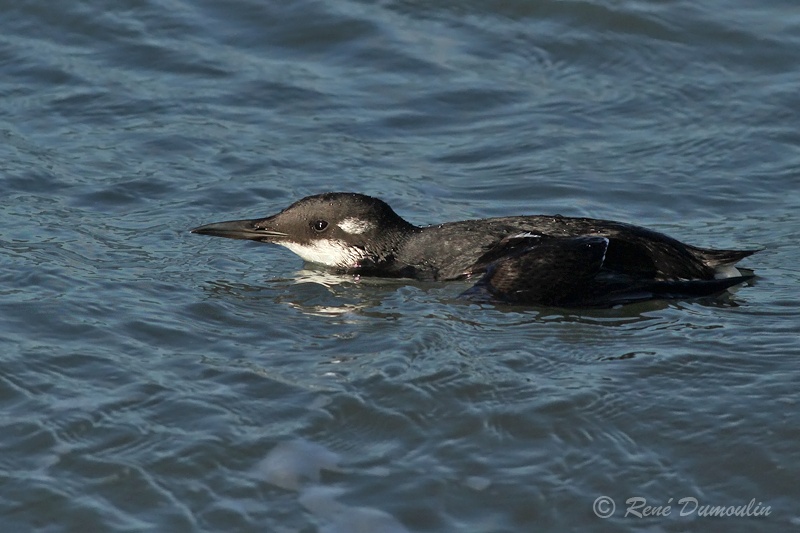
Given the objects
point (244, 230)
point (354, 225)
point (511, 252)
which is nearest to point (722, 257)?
point (511, 252)

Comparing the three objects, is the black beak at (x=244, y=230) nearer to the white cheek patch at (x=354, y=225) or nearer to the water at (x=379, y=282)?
the water at (x=379, y=282)

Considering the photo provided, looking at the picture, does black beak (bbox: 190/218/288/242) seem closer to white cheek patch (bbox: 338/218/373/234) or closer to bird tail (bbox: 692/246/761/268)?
white cheek patch (bbox: 338/218/373/234)

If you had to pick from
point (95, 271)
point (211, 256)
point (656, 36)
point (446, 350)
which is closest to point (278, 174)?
point (211, 256)

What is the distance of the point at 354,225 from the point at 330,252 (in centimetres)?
21

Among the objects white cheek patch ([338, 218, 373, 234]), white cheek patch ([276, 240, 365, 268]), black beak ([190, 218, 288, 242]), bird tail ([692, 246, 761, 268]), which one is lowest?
white cheek patch ([276, 240, 365, 268])

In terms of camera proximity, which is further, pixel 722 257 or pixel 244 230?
pixel 244 230

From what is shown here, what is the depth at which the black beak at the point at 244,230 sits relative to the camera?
7766 mm

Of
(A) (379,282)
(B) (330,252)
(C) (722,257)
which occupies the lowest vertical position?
(A) (379,282)

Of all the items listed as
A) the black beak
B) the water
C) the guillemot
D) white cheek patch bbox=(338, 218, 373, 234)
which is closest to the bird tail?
the guillemot

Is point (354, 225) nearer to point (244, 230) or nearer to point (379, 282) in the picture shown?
point (379, 282)

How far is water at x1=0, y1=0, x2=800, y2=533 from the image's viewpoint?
5164 millimetres

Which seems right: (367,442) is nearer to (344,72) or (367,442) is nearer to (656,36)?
(344,72)

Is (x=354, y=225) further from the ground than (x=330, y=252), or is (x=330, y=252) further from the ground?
(x=354, y=225)

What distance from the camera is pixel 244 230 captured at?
7.82 meters
